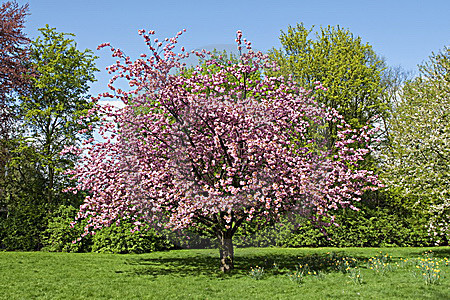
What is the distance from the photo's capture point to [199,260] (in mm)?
14977

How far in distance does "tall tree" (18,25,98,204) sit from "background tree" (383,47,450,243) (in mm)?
17694

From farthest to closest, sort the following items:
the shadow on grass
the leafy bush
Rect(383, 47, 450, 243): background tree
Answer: the leafy bush → Rect(383, 47, 450, 243): background tree → the shadow on grass

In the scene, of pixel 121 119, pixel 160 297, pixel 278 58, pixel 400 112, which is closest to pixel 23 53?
pixel 121 119

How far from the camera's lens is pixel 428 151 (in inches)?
559

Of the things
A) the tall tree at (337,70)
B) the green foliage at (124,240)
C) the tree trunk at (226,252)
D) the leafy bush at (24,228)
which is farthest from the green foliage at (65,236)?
the tall tree at (337,70)

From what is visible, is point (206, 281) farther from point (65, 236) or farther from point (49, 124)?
point (49, 124)

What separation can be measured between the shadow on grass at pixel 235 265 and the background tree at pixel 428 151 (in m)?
3.52

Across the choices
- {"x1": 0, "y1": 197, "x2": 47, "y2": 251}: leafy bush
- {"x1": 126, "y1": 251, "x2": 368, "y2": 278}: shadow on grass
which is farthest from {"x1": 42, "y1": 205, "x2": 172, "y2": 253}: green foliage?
{"x1": 126, "y1": 251, "x2": 368, "y2": 278}: shadow on grass

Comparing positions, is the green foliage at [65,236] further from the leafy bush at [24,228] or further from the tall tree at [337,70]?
the tall tree at [337,70]

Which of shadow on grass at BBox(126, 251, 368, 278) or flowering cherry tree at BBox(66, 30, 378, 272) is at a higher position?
flowering cherry tree at BBox(66, 30, 378, 272)

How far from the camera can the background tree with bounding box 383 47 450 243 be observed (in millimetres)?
13625

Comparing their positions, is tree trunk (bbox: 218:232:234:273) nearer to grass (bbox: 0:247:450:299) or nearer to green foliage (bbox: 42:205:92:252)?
grass (bbox: 0:247:450:299)

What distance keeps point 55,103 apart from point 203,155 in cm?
1744

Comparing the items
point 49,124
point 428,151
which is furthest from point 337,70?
point 49,124
